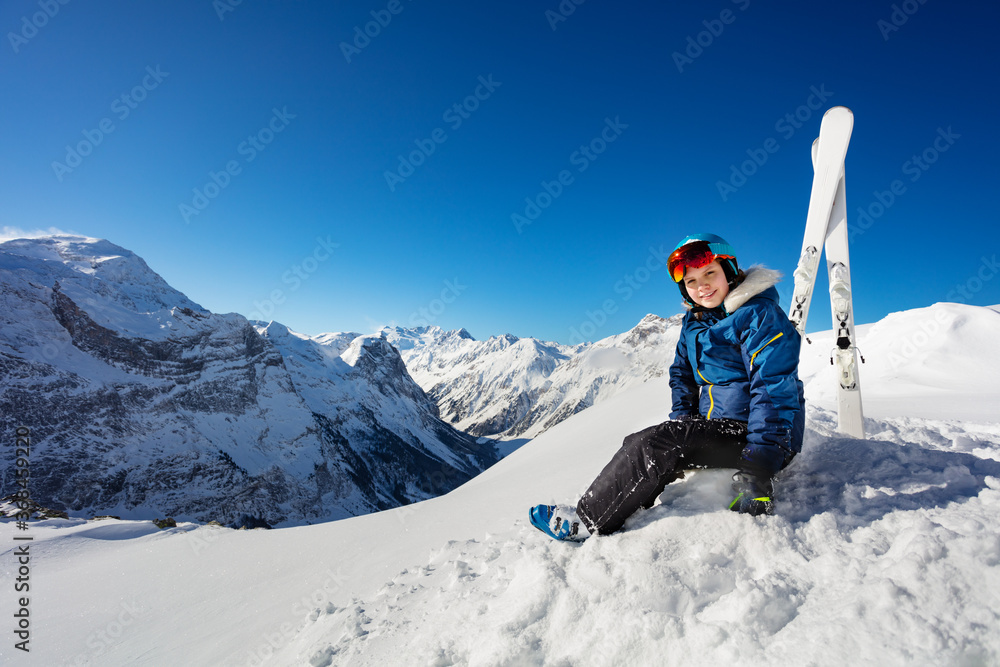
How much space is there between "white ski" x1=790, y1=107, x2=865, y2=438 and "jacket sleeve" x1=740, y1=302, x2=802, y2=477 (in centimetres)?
298

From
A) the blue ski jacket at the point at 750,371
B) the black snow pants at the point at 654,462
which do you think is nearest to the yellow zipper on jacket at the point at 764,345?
the blue ski jacket at the point at 750,371

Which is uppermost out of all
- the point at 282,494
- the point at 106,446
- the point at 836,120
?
the point at 836,120

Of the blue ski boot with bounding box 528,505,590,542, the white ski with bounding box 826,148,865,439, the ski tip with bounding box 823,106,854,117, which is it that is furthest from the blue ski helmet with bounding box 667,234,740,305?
the ski tip with bounding box 823,106,854,117

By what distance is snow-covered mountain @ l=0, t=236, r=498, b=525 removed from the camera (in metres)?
87.4

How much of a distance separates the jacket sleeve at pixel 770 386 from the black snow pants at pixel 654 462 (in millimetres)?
252

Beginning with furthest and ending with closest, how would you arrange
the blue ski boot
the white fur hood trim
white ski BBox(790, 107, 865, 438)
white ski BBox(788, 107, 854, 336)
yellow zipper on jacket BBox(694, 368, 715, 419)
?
white ski BBox(788, 107, 854, 336) → white ski BBox(790, 107, 865, 438) → yellow zipper on jacket BBox(694, 368, 715, 419) → the white fur hood trim → the blue ski boot

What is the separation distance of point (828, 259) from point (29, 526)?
17.4 m

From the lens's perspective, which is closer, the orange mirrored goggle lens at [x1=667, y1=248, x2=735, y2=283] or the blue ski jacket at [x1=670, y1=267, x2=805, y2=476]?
the blue ski jacket at [x1=670, y1=267, x2=805, y2=476]

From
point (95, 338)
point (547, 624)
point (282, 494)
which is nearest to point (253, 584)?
point (547, 624)

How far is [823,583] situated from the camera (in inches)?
89.5

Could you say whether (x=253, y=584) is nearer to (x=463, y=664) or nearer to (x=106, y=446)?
(x=463, y=664)

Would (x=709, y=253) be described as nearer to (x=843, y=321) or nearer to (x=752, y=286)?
(x=752, y=286)

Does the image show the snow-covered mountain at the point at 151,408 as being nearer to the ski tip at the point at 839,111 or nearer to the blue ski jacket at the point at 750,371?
the blue ski jacket at the point at 750,371

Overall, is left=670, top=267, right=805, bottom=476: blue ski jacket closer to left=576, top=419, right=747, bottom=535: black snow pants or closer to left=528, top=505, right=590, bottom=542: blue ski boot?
left=576, top=419, right=747, bottom=535: black snow pants
